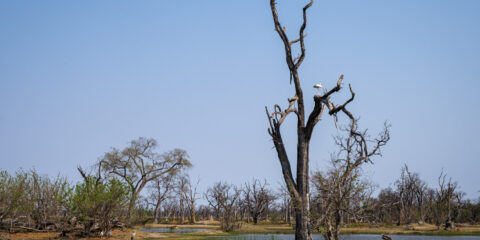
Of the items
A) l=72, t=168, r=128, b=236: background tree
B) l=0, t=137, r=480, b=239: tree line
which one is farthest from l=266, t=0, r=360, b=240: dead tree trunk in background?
l=72, t=168, r=128, b=236: background tree

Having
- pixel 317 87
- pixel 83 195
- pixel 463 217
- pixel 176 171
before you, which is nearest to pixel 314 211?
pixel 317 87

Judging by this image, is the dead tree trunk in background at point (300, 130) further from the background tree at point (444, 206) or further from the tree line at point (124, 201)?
the background tree at point (444, 206)

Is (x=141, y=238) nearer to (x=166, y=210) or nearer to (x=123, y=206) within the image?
(x=123, y=206)

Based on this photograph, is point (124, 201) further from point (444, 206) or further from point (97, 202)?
point (444, 206)

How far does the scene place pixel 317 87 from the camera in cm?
1470

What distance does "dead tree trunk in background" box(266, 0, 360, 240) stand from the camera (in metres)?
14.2

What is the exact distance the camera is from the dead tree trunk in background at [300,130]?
558 inches

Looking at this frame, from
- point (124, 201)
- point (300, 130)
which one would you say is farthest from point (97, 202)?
point (300, 130)

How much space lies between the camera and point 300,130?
1480 centimetres

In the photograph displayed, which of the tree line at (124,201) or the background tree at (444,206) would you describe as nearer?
the tree line at (124,201)

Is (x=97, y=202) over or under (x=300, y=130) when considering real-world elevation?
under

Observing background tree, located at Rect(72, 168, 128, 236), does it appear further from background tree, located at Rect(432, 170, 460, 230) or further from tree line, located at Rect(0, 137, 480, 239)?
background tree, located at Rect(432, 170, 460, 230)

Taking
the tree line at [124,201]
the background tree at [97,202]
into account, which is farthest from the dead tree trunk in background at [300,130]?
the background tree at [97,202]

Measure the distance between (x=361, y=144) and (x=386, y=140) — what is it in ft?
4.30
